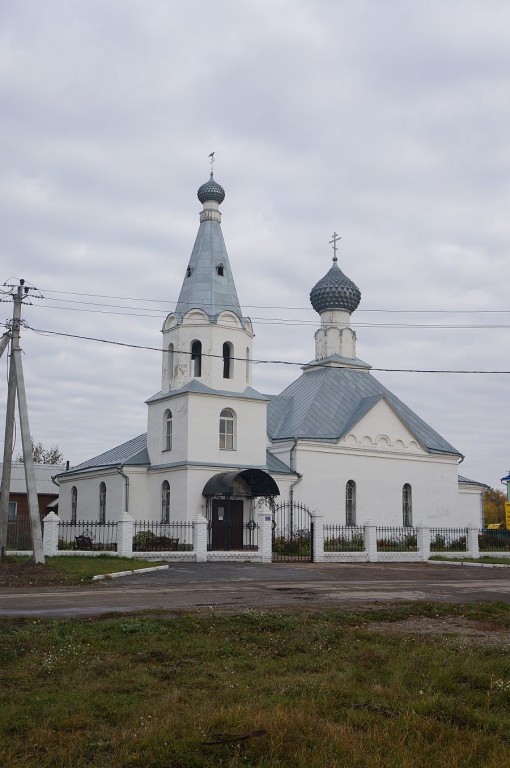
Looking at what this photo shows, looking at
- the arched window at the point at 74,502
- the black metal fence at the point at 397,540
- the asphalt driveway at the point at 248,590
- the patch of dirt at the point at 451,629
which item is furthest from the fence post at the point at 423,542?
the patch of dirt at the point at 451,629

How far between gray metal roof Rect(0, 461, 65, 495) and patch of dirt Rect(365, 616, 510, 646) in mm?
34569

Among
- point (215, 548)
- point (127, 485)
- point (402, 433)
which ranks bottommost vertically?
point (215, 548)

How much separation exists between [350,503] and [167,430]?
856cm

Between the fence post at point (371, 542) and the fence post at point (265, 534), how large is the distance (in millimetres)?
3917

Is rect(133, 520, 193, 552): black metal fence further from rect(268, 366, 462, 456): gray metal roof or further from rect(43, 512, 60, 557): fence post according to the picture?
rect(268, 366, 462, 456): gray metal roof

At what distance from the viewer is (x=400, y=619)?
10.6 m

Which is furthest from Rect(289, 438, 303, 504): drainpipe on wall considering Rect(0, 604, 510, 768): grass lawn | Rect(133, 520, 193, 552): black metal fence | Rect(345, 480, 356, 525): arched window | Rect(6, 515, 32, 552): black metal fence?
Rect(0, 604, 510, 768): grass lawn

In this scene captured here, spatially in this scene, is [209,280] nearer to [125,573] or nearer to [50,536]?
[50,536]

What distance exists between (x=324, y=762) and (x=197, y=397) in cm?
2622

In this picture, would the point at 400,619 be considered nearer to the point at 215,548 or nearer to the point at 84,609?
the point at 84,609

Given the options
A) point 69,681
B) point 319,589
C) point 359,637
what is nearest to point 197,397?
point 319,589

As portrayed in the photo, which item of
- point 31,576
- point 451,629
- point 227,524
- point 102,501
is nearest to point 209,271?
point 227,524

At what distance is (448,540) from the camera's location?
3372 centimetres

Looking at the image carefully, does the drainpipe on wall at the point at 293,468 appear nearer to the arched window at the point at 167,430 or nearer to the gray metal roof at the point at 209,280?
the arched window at the point at 167,430
